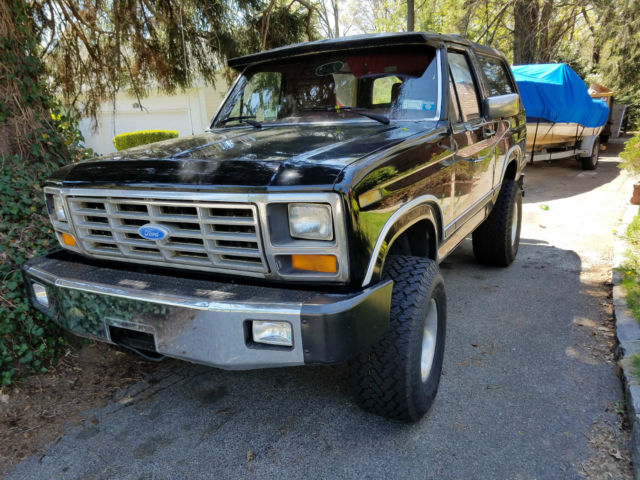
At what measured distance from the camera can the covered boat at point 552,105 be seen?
8.90m

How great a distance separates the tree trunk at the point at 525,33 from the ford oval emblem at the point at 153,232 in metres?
12.7

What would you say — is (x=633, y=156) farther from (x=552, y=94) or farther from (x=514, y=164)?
(x=514, y=164)

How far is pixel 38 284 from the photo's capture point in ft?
8.40

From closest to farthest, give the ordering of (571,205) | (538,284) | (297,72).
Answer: (297,72)
(538,284)
(571,205)

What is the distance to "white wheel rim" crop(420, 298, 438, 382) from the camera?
2615 millimetres

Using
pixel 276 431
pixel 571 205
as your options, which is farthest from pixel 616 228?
pixel 276 431

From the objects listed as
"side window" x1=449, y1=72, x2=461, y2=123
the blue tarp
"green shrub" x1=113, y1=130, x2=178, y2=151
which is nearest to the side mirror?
"side window" x1=449, y1=72, x2=461, y2=123

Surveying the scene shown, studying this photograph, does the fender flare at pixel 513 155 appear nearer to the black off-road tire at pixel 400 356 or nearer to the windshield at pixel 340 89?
the windshield at pixel 340 89

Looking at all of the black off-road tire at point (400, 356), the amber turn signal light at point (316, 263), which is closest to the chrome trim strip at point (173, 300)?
the amber turn signal light at point (316, 263)

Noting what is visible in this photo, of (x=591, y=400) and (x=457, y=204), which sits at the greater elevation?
(x=457, y=204)

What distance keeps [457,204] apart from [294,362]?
173 cm

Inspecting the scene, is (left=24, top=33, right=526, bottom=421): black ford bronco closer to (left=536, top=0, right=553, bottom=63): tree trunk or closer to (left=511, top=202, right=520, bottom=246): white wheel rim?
(left=511, top=202, right=520, bottom=246): white wheel rim

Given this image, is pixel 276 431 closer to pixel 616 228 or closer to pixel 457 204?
pixel 457 204

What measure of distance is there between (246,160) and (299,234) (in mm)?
457
